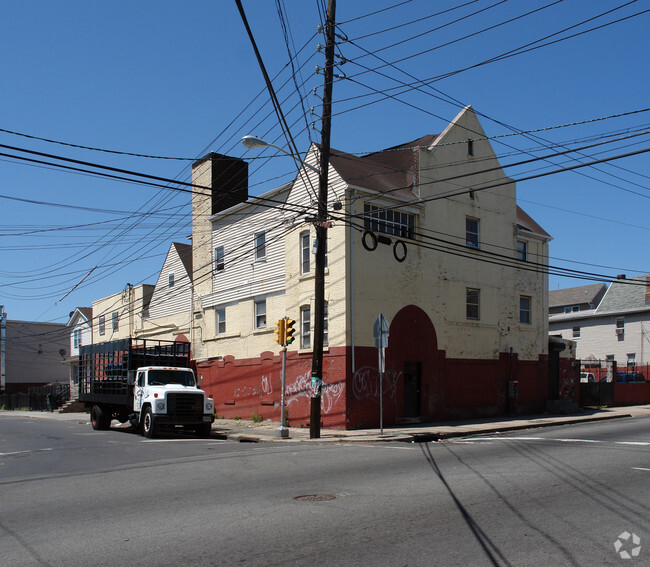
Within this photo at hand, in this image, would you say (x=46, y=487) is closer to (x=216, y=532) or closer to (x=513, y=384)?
(x=216, y=532)

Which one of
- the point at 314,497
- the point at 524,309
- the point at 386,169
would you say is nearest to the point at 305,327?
the point at 386,169

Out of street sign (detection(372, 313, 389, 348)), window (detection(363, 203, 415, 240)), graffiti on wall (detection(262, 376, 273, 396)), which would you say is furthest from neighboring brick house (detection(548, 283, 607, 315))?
street sign (detection(372, 313, 389, 348))

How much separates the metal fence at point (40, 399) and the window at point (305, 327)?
26859 millimetres

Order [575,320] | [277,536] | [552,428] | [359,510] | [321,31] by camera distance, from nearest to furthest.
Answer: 1. [277,536]
2. [359,510]
3. [321,31]
4. [552,428]
5. [575,320]

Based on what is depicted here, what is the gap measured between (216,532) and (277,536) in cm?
76

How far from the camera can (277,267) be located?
85.5 feet

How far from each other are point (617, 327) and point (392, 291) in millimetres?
28794

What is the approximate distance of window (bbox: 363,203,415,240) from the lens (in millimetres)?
22984

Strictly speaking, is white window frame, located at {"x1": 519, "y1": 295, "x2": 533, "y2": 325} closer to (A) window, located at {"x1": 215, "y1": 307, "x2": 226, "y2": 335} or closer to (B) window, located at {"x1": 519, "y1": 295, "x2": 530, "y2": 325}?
(B) window, located at {"x1": 519, "y1": 295, "x2": 530, "y2": 325}

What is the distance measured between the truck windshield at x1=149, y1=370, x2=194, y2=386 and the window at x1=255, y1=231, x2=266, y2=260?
22.0 feet

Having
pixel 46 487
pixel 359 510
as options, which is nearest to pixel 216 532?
pixel 359 510

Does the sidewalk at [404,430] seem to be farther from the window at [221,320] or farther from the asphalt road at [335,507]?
the window at [221,320]

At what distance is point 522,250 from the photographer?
1153 inches

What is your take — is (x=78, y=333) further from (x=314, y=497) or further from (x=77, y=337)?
(x=314, y=497)
